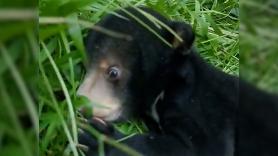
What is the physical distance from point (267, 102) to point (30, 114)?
0.39 meters

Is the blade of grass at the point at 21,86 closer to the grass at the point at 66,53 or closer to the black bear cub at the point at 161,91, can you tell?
the grass at the point at 66,53

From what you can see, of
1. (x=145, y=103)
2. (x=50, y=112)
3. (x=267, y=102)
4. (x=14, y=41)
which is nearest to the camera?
(x=14, y=41)

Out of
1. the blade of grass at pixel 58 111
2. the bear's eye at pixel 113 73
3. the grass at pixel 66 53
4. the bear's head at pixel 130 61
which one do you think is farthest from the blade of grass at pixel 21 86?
the bear's eye at pixel 113 73

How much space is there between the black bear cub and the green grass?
4 cm

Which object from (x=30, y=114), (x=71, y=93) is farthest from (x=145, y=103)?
(x=30, y=114)

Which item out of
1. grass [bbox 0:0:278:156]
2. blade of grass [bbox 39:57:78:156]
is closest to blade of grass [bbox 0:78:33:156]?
grass [bbox 0:0:278:156]

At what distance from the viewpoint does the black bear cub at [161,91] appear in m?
1.17

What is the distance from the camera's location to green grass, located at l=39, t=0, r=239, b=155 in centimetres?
90

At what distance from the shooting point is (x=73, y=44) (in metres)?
1.00

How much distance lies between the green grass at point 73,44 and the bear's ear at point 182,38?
0.12 feet

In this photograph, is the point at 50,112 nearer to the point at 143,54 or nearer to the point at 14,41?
the point at 143,54

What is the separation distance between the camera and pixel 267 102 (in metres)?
0.79

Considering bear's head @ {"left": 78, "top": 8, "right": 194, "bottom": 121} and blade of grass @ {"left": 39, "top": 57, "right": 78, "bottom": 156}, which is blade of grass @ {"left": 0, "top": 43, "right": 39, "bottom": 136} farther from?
bear's head @ {"left": 78, "top": 8, "right": 194, "bottom": 121}

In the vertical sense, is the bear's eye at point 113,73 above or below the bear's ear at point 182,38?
below
